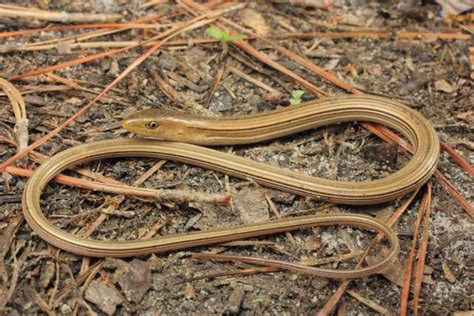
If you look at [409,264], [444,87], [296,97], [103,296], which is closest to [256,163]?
[296,97]

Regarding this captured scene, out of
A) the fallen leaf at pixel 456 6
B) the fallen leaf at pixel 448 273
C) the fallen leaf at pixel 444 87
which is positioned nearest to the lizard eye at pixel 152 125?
the fallen leaf at pixel 448 273

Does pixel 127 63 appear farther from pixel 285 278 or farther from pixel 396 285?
pixel 396 285

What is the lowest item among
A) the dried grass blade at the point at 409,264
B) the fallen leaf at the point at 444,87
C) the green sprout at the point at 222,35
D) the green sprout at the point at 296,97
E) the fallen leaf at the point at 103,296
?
the fallen leaf at the point at 103,296

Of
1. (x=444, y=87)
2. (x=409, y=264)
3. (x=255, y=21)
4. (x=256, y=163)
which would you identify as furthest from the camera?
(x=255, y=21)

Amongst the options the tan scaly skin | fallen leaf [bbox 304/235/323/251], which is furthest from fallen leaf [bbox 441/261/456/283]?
fallen leaf [bbox 304/235/323/251]

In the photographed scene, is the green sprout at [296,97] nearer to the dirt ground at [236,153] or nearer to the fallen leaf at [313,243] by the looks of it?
the dirt ground at [236,153]

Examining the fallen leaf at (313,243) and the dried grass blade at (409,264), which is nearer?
the dried grass blade at (409,264)

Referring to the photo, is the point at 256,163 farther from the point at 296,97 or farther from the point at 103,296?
the point at 103,296

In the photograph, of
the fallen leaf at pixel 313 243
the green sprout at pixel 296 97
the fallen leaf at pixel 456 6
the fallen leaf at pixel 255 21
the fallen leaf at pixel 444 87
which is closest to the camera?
the fallen leaf at pixel 313 243
